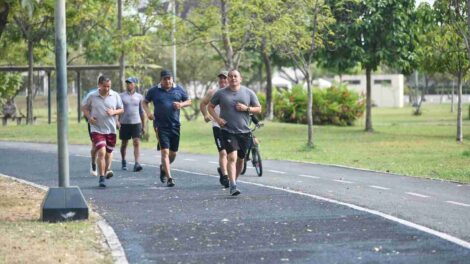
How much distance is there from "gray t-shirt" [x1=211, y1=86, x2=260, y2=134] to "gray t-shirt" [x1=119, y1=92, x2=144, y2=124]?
471 cm

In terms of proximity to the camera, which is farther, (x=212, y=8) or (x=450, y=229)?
(x=212, y=8)

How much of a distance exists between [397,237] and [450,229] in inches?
34.7

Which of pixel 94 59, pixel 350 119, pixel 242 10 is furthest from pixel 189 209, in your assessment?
pixel 94 59

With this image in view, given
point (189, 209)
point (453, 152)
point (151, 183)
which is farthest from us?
point (453, 152)

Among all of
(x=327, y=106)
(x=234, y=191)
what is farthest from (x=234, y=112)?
(x=327, y=106)

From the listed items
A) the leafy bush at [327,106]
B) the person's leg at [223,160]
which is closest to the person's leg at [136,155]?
the person's leg at [223,160]

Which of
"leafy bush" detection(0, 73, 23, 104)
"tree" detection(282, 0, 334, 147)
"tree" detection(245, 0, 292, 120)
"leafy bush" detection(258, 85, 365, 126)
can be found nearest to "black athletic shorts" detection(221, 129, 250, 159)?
"tree" detection(282, 0, 334, 147)

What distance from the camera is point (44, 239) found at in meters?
9.88

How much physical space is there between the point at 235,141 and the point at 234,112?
411 mm

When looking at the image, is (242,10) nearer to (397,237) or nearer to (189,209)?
(189,209)

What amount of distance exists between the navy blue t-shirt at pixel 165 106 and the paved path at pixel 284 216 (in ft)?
3.32

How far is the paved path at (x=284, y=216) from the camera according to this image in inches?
362

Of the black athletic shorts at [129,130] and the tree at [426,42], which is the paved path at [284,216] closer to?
the black athletic shorts at [129,130]

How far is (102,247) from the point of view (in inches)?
376
